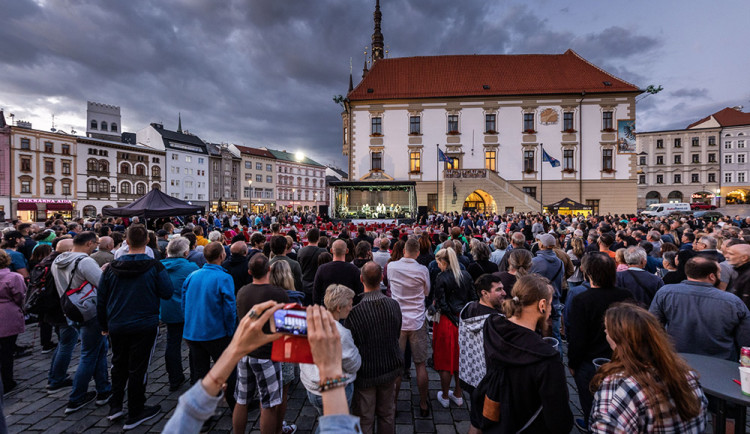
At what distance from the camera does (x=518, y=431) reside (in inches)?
85.7

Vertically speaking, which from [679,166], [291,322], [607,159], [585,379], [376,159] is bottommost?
[585,379]

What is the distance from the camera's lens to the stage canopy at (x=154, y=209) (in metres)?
12.9

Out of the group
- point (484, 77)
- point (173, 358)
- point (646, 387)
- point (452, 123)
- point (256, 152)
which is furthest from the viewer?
point (256, 152)

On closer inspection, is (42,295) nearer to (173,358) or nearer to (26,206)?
(173,358)

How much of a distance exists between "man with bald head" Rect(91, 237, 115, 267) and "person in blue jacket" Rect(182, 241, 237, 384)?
2798mm

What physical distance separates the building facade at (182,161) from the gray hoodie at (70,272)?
55.5 meters

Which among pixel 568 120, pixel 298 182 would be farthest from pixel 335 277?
pixel 298 182

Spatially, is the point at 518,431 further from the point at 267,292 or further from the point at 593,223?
the point at 593,223

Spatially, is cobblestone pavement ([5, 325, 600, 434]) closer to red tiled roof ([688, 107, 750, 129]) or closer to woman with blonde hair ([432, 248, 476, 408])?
woman with blonde hair ([432, 248, 476, 408])

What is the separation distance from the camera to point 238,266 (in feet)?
16.6

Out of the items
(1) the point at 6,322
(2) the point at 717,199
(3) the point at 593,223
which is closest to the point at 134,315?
(1) the point at 6,322

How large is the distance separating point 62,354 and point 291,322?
5.43 meters

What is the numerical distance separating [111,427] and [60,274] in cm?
199

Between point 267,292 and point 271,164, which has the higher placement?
point 271,164
